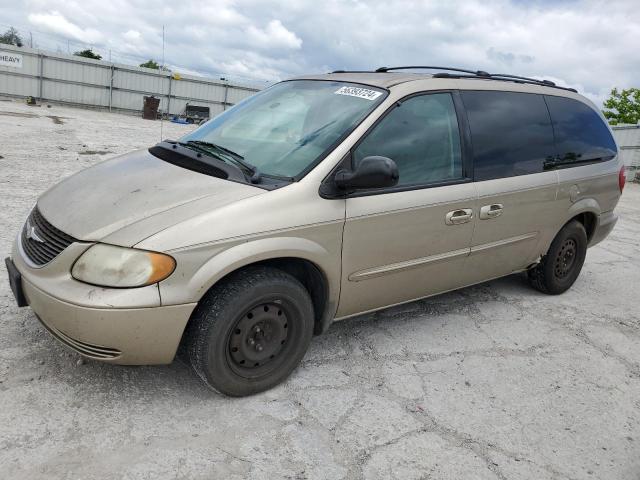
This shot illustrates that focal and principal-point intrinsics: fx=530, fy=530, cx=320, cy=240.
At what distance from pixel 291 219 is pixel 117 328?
935 millimetres

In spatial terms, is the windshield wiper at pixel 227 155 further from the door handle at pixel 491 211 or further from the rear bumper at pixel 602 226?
the rear bumper at pixel 602 226

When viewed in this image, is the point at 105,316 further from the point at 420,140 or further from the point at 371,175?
the point at 420,140

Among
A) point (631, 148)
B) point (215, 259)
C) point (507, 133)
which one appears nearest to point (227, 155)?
point (215, 259)

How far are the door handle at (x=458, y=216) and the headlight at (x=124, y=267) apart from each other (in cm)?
175

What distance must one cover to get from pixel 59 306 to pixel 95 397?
1.75ft

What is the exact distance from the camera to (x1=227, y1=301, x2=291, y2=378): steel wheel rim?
2.58 metres

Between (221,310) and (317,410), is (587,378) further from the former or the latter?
(221,310)

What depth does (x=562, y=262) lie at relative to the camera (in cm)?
451

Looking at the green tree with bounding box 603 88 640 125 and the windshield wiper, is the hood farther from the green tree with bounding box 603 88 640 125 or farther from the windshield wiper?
the green tree with bounding box 603 88 640 125

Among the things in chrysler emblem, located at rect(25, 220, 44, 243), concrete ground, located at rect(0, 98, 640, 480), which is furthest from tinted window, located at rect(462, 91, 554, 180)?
chrysler emblem, located at rect(25, 220, 44, 243)

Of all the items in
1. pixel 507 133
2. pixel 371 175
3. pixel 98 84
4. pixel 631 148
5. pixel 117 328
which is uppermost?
pixel 98 84

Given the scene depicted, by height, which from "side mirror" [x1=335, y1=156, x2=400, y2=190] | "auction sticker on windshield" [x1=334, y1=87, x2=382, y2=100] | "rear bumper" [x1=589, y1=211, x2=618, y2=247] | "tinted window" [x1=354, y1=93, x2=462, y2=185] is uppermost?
"auction sticker on windshield" [x1=334, y1=87, x2=382, y2=100]

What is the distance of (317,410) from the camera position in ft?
8.73

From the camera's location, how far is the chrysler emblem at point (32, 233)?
8.45ft
